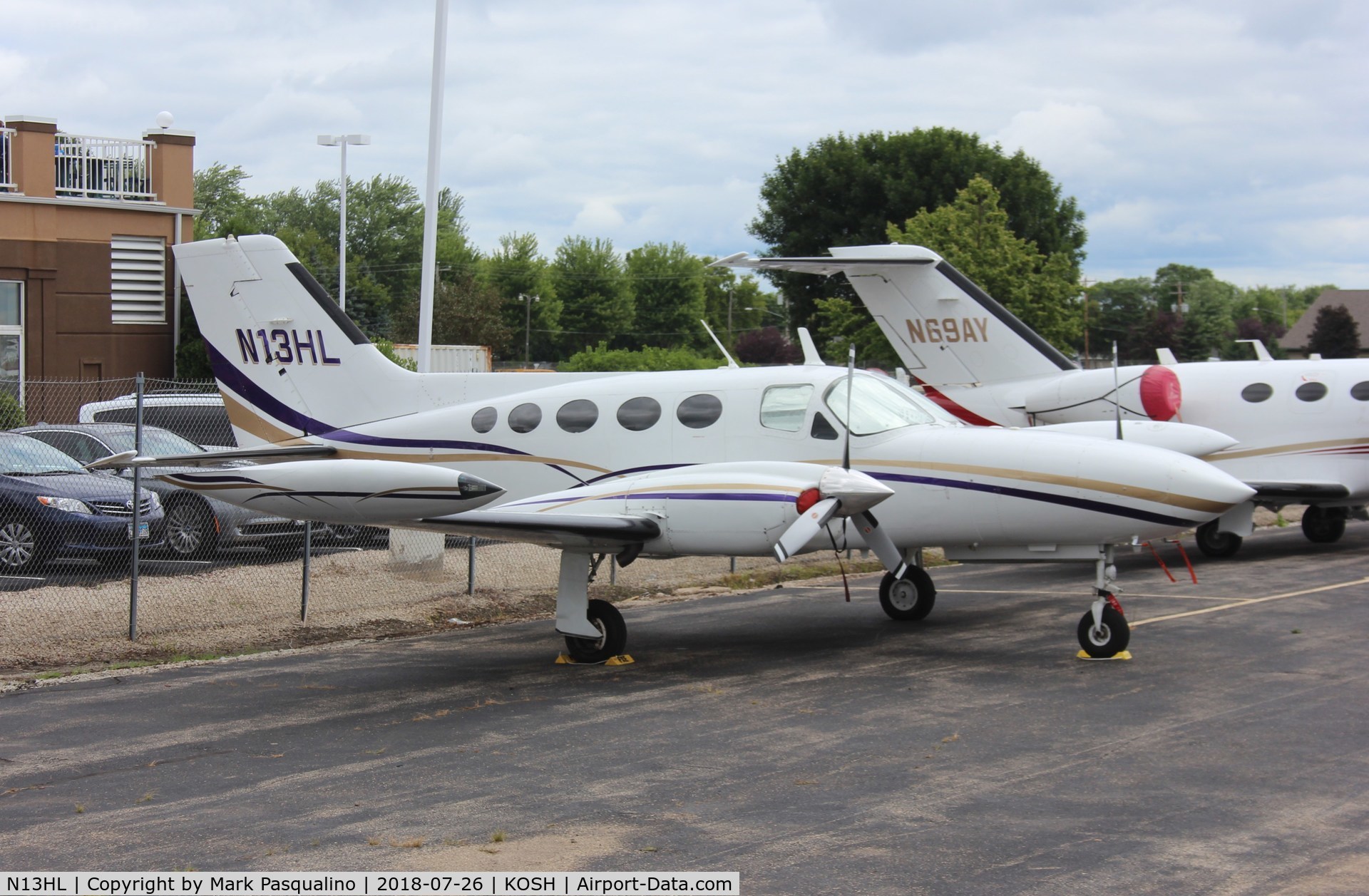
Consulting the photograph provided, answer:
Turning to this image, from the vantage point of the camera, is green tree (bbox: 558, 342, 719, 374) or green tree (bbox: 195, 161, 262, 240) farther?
green tree (bbox: 195, 161, 262, 240)

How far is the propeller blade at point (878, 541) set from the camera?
10.6 meters

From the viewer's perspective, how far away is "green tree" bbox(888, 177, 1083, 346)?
34906 mm

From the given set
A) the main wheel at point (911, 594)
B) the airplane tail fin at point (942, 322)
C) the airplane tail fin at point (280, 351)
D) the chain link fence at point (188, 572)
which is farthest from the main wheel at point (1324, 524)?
the airplane tail fin at point (280, 351)

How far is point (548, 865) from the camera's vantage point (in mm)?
5641

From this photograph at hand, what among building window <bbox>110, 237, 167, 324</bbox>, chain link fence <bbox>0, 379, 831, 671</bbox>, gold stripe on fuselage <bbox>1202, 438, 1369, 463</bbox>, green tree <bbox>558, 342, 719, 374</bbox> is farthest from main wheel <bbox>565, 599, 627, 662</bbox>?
green tree <bbox>558, 342, 719, 374</bbox>

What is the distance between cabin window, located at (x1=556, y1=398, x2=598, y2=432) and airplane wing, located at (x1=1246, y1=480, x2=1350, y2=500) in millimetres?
9470

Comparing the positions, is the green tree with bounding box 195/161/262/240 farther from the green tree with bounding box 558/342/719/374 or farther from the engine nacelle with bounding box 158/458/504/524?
the engine nacelle with bounding box 158/458/504/524

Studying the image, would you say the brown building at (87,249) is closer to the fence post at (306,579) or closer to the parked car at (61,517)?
the parked car at (61,517)

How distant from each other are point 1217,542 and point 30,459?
50.1ft

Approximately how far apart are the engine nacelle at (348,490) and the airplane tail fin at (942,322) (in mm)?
8836

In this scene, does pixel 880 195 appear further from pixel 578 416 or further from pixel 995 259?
pixel 578 416

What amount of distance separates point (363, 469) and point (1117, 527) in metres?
Answer: 5.95

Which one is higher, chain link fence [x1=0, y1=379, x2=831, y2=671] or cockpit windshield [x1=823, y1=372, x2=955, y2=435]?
cockpit windshield [x1=823, y1=372, x2=955, y2=435]

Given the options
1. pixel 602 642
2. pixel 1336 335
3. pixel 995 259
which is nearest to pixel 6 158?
pixel 602 642
